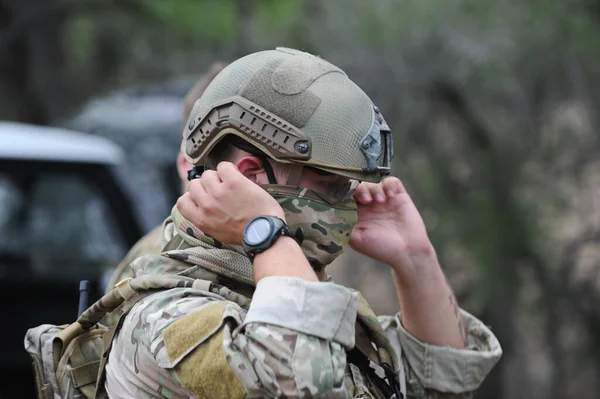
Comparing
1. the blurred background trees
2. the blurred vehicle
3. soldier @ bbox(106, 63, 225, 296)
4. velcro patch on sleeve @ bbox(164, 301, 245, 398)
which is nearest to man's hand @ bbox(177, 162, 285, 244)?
velcro patch on sleeve @ bbox(164, 301, 245, 398)

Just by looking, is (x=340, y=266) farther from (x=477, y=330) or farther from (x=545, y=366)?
(x=477, y=330)

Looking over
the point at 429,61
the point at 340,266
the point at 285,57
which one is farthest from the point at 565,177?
the point at 285,57

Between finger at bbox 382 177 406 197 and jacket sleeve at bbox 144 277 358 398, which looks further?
finger at bbox 382 177 406 197

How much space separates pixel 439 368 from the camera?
2.81 metres

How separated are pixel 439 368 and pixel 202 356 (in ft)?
3.01

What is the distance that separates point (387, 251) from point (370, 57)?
4136 mm

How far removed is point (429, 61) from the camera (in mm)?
6816

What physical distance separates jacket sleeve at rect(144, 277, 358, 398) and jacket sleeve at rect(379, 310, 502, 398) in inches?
27.6

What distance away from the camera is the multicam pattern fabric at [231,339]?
2.05 meters

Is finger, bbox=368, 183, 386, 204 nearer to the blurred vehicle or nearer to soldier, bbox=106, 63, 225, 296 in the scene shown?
soldier, bbox=106, 63, 225, 296

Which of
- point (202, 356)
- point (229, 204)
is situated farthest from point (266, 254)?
point (202, 356)

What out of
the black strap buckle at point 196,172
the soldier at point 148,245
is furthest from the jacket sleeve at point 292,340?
the soldier at point 148,245

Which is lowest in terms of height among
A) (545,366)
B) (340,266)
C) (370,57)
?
(545,366)

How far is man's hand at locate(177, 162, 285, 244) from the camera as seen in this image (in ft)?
7.39
